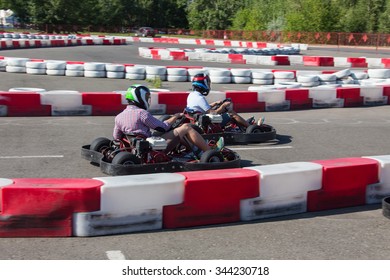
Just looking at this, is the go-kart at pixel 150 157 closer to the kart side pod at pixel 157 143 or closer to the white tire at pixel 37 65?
the kart side pod at pixel 157 143

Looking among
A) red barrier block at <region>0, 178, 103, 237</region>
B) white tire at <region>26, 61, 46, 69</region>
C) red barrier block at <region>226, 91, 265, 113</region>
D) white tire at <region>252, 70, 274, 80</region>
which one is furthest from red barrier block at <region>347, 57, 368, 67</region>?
red barrier block at <region>0, 178, 103, 237</region>

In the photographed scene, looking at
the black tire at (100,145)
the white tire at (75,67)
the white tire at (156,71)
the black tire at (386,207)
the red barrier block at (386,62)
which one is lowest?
the black tire at (386,207)

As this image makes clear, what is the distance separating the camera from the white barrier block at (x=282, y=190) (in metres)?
5.63

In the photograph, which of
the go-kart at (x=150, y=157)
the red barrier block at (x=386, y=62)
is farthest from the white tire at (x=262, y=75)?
the go-kart at (x=150, y=157)

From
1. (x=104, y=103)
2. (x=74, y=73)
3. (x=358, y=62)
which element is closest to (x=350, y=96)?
(x=104, y=103)

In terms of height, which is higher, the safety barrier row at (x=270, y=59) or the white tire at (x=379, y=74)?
the safety barrier row at (x=270, y=59)

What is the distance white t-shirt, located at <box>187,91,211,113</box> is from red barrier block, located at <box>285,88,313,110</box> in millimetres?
4935

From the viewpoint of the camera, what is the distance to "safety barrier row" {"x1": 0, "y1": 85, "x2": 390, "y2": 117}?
11.8 metres

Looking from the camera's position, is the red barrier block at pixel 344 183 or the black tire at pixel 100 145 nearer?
the red barrier block at pixel 344 183

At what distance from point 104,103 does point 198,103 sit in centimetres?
372

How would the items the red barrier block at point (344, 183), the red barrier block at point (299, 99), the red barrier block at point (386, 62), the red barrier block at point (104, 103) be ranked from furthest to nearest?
1. the red barrier block at point (386, 62)
2. the red barrier block at point (299, 99)
3. the red barrier block at point (104, 103)
4. the red barrier block at point (344, 183)

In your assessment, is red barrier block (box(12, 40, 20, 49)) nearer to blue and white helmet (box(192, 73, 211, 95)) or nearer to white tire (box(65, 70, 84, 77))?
white tire (box(65, 70, 84, 77))

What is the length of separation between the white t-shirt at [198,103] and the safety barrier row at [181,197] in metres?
3.18
